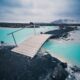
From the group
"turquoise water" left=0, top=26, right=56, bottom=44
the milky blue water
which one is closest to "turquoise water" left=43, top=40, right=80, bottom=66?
the milky blue water

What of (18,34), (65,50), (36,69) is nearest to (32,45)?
(18,34)

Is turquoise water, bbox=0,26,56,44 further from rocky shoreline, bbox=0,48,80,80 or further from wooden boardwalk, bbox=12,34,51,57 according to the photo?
rocky shoreline, bbox=0,48,80,80

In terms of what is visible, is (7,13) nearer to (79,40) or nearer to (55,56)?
(55,56)

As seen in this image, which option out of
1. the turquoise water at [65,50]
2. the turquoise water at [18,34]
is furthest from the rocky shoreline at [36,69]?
the turquoise water at [18,34]

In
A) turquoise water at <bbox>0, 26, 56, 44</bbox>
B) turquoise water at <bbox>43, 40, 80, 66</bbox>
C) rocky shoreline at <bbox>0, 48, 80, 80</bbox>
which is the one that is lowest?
rocky shoreline at <bbox>0, 48, 80, 80</bbox>

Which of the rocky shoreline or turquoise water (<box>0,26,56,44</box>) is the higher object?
turquoise water (<box>0,26,56,44</box>)

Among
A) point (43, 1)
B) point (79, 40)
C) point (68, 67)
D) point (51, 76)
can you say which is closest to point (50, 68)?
point (51, 76)

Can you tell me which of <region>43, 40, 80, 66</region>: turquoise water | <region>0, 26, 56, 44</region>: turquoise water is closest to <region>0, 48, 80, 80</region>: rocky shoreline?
<region>43, 40, 80, 66</region>: turquoise water

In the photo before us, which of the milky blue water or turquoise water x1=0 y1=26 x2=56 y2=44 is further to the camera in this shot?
turquoise water x1=0 y1=26 x2=56 y2=44
